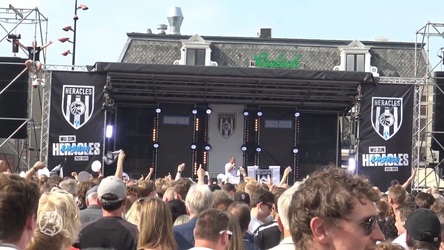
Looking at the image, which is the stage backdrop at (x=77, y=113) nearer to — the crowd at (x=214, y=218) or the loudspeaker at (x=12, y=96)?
the loudspeaker at (x=12, y=96)

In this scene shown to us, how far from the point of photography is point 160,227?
5.08 m

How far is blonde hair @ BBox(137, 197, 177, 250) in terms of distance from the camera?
506 cm

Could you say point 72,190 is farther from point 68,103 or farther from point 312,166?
point 312,166

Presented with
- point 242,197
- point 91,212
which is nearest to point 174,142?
point 242,197

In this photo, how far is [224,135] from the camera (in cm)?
2155

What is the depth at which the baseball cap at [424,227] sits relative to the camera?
4.62 meters

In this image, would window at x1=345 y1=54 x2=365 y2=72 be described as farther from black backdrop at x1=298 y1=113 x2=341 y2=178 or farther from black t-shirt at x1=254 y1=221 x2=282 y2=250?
black t-shirt at x1=254 y1=221 x2=282 y2=250

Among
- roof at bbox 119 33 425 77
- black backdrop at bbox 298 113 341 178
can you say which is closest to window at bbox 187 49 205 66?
roof at bbox 119 33 425 77

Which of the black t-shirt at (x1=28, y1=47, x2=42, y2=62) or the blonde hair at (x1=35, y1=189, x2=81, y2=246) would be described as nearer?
the blonde hair at (x1=35, y1=189, x2=81, y2=246)

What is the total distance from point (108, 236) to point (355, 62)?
32323 mm

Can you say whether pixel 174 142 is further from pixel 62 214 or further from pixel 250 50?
pixel 62 214

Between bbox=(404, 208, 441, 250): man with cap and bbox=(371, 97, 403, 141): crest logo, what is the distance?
49.0 ft

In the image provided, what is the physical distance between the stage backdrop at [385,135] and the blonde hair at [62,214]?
1554 centimetres

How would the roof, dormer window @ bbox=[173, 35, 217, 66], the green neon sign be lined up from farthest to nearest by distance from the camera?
dormer window @ bbox=[173, 35, 217, 66]
the roof
the green neon sign
